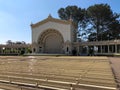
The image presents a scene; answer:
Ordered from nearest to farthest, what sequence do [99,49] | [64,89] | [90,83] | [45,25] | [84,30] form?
[64,89] < [90,83] < [99,49] < [45,25] < [84,30]

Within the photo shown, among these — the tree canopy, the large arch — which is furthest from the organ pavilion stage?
the tree canopy

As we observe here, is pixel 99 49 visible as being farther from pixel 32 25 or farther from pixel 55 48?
pixel 32 25

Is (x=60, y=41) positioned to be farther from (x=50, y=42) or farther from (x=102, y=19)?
(x=102, y=19)

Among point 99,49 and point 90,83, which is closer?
point 90,83

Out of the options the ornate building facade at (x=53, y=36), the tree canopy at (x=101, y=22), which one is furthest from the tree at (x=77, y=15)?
the ornate building facade at (x=53, y=36)

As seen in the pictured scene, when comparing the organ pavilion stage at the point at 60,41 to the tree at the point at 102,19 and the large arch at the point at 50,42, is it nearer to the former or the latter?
the large arch at the point at 50,42

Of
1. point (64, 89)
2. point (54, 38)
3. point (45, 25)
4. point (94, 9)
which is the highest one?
point (94, 9)

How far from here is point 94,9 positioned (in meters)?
51.8

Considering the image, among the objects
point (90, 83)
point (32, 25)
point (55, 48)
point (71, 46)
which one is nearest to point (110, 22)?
point (71, 46)

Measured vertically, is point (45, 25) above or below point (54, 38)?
above

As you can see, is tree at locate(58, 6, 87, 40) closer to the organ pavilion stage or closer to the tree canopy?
the tree canopy

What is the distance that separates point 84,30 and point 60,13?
1004cm

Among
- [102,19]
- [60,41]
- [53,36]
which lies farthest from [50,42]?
[102,19]

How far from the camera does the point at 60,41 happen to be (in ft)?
167
